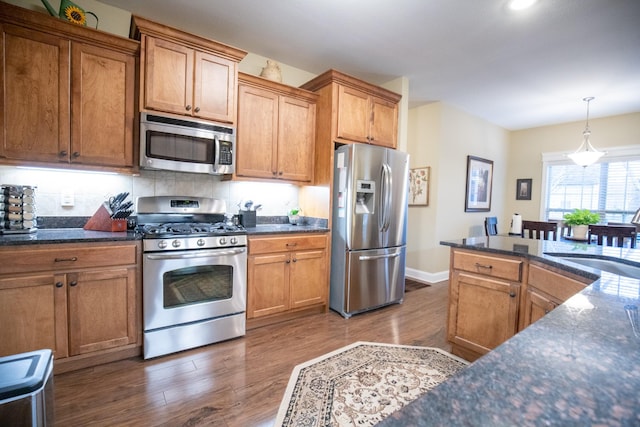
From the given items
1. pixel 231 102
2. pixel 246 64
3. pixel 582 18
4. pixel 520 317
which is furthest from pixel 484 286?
pixel 246 64

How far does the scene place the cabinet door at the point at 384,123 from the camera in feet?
11.2

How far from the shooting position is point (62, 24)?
204cm

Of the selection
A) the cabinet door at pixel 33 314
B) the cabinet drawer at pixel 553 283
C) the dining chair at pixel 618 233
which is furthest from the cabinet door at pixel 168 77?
the dining chair at pixel 618 233

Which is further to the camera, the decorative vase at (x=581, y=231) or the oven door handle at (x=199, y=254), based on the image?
the decorative vase at (x=581, y=231)

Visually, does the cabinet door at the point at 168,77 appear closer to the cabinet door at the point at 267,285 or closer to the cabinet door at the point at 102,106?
the cabinet door at the point at 102,106

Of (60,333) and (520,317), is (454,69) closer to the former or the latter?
(520,317)

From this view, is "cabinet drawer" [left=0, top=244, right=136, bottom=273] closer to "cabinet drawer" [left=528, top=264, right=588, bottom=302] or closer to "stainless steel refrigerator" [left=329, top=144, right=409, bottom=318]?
"stainless steel refrigerator" [left=329, top=144, right=409, bottom=318]

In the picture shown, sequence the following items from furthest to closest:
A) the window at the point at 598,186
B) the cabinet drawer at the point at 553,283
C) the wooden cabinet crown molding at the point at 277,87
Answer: the window at the point at 598,186 → the wooden cabinet crown molding at the point at 277,87 → the cabinet drawer at the point at 553,283

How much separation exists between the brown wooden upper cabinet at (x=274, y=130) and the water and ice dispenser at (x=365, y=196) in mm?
599

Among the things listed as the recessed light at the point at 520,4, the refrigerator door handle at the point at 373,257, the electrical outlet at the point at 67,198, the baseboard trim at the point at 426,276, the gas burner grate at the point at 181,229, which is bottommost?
the baseboard trim at the point at 426,276

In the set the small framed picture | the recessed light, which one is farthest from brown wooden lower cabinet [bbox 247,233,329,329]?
the small framed picture

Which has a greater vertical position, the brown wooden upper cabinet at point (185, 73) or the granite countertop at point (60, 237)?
the brown wooden upper cabinet at point (185, 73)

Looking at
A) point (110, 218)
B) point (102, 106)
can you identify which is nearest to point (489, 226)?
point (110, 218)

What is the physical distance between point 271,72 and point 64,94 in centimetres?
176
